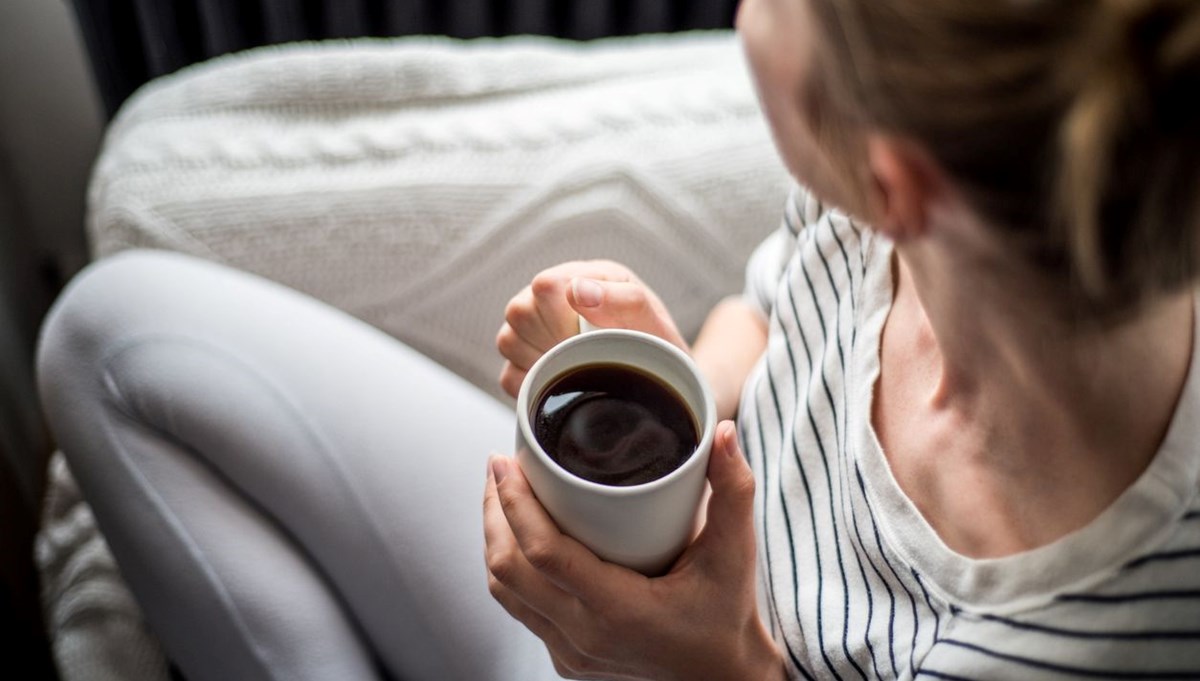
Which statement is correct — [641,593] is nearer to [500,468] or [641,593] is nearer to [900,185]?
[500,468]

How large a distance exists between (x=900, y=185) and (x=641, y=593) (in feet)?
0.90

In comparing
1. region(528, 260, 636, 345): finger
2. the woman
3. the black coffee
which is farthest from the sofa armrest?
the black coffee

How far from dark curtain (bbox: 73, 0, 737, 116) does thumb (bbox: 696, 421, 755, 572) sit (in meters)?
0.96

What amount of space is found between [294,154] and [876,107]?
0.72m

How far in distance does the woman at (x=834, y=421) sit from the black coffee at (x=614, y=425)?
32 millimetres

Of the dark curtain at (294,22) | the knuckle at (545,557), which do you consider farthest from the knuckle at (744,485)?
the dark curtain at (294,22)

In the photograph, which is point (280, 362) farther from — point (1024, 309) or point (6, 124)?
point (6, 124)

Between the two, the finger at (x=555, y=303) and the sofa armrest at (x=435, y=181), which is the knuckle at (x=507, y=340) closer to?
the finger at (x=555, y=303)

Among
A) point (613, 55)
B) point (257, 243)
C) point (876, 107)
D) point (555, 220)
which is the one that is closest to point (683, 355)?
point (876, 107)

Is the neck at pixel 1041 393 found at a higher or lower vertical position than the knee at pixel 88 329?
higher

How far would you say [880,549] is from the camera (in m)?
0.60

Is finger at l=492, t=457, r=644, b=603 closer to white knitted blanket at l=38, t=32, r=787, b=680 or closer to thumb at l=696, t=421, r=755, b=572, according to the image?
thumb at l=696, t=421, r=755, b=572

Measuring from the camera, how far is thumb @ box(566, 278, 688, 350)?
0.61 metres

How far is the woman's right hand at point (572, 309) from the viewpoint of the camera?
619 mm
